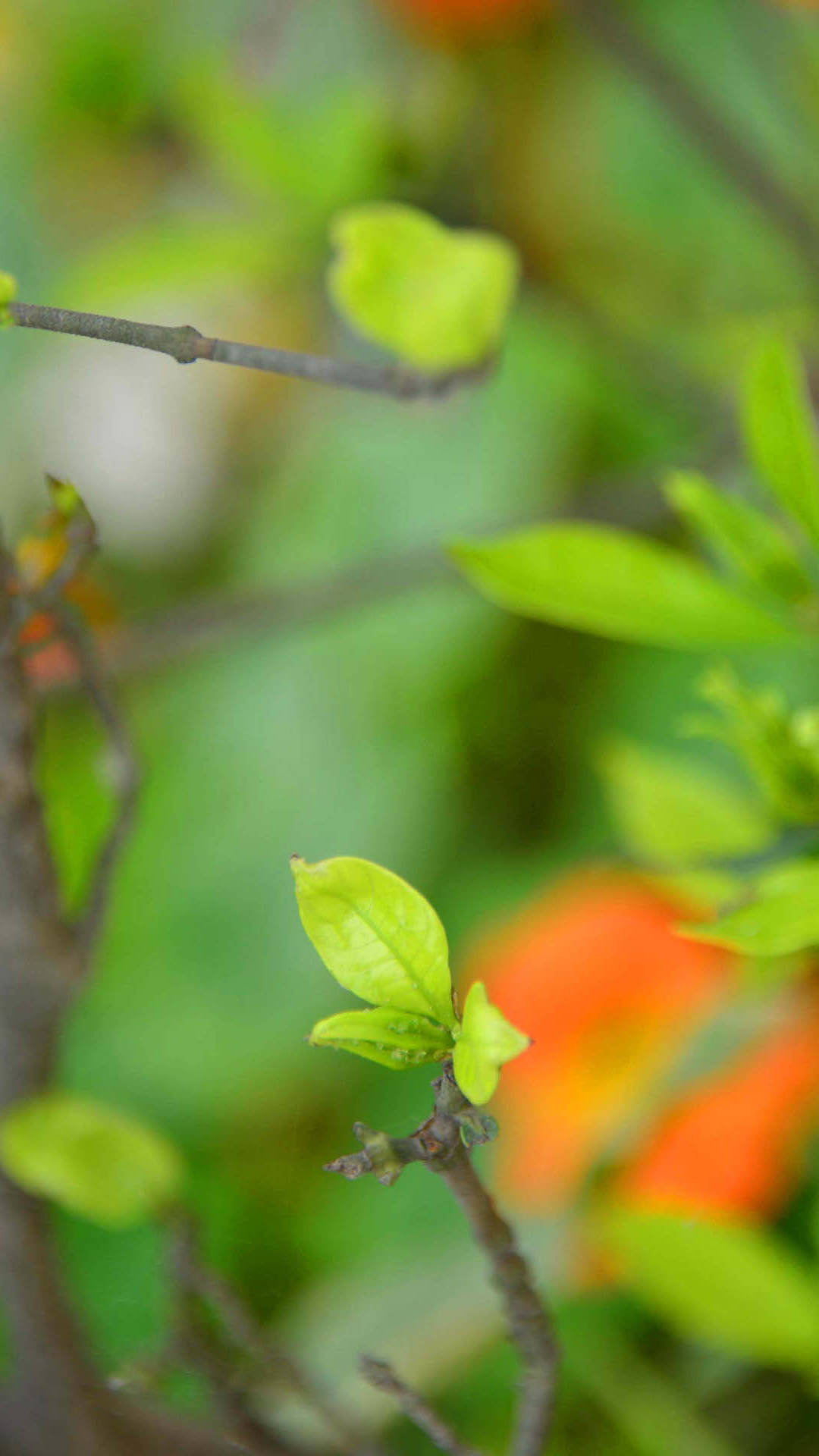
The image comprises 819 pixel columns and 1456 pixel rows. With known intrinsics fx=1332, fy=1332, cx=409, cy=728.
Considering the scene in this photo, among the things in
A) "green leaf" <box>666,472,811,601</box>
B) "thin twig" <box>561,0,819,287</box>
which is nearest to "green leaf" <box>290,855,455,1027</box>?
"green leaf" <box>666,472,811,601</box>

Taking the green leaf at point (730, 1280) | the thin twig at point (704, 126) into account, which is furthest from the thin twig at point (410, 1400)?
the thin twig at point (704, 126)

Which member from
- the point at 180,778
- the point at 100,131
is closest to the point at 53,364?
the point at 100,131

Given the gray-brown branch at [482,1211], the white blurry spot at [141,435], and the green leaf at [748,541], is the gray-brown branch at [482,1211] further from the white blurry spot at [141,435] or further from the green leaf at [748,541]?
the white blurry spot at [141,435]

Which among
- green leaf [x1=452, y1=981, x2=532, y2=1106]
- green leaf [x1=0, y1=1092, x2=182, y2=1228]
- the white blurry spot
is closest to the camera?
green leaf [x1=452, y1=981, x2=532, y2=1106]

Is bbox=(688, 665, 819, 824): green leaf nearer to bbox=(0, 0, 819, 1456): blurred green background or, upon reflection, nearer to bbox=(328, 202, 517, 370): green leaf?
bbox=(328, 202, 517, 370): green leaf

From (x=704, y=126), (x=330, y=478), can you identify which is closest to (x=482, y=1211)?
(x=704, y=126)

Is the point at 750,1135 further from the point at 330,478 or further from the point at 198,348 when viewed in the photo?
the point at 330,478

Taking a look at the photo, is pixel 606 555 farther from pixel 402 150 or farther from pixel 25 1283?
pixel 402 150
